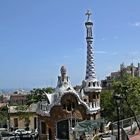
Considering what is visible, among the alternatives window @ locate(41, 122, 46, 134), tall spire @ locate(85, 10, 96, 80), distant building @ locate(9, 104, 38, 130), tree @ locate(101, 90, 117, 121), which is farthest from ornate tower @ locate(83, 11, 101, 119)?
distant building @ locate(9, 104, 38, 130)

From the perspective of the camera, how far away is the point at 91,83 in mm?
46375

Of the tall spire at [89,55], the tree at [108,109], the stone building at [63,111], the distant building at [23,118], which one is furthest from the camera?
the distant building at [23,118]

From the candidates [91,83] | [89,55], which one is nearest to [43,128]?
[91,83]

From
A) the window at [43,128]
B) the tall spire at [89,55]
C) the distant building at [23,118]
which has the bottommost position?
the window at [43,128]

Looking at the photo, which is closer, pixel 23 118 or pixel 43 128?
pixel 43 128

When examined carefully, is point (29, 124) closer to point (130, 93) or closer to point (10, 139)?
point (10, 139)

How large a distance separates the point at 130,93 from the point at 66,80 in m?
7.36

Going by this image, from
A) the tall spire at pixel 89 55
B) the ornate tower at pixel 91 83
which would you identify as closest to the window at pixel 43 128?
the ornate tower at pixel 91 83

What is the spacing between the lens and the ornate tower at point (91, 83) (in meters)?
44.7

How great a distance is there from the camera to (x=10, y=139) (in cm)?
4631

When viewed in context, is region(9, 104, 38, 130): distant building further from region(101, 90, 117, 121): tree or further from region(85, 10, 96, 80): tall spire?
region(85, 10, 96, 80): tall spire

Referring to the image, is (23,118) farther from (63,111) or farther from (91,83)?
(63,111)

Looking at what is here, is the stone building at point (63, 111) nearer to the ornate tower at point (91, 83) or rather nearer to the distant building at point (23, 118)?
the ornate tower at point (91, 83)

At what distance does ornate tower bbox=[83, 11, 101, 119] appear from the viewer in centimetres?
4466
